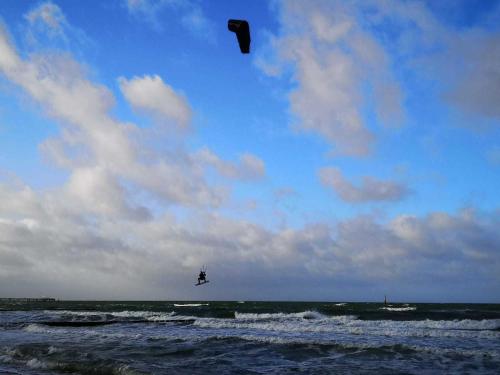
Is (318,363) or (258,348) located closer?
(318,363)

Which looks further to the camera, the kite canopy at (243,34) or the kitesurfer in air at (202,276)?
the kitesurfer in air at (202,276)

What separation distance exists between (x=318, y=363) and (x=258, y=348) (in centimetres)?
427

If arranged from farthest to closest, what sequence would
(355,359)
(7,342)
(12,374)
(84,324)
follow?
(84,324) → (7,342) → (355,359) → (12,374)

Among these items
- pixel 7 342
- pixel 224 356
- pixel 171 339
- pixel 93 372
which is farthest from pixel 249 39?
pixel 7 342

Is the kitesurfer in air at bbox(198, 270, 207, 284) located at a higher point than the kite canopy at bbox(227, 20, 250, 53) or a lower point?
lower

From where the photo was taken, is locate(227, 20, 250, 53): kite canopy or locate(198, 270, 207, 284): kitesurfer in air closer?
locate(227, 20, 250, 53): kite canopy

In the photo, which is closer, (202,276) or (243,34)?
(243,34)

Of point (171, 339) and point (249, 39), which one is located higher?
point (249, 39)

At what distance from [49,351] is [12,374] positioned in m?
4.86

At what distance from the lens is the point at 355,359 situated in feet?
54.0

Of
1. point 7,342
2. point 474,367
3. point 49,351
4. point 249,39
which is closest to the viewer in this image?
point 249,39

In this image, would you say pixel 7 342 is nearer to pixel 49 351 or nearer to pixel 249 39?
pixel 49 351

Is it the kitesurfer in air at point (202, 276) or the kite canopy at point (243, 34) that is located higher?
the kite canopy at point (243, 34)

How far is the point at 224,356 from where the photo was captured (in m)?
17.0
